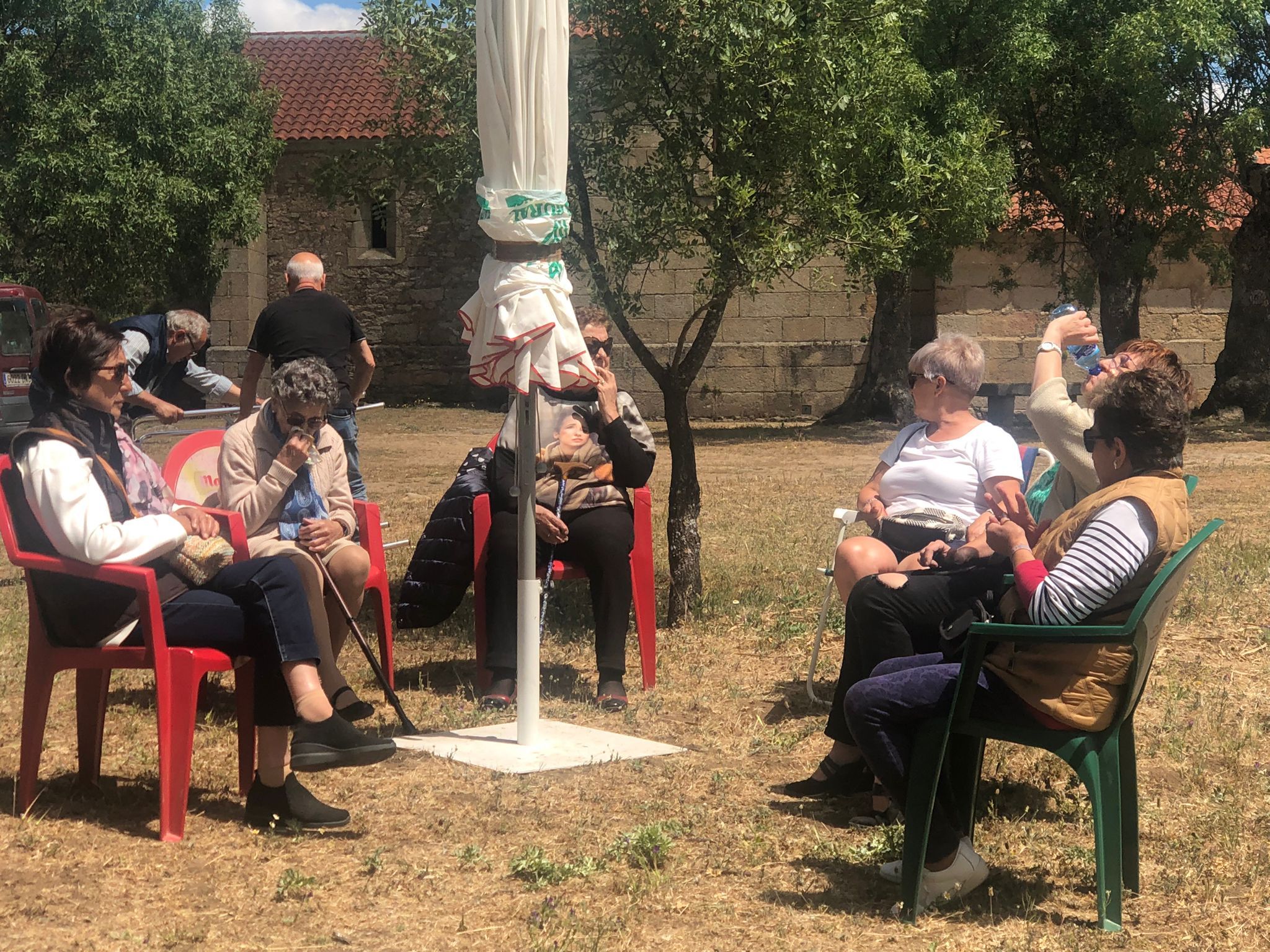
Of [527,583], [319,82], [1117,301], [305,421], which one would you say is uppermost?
[319,82]

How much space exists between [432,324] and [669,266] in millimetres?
6140

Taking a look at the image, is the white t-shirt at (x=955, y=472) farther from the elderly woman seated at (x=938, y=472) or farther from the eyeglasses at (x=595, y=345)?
the eyeglasses at (x=595, y=345)

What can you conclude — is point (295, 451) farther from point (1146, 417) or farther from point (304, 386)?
point (1146, 417)

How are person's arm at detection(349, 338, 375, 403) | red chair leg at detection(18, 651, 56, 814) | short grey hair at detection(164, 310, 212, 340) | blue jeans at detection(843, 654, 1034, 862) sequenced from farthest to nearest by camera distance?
person's arm at detection(349, 338, 375, 403) < short grey hair at detection(164, 310, 212, 340) < red chair leg at detection(18, 651, 56, 814) < blue jeans at detection(843, 654, 1034, 862)

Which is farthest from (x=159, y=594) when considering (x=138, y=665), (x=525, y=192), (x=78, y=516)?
(x=525, y=192)

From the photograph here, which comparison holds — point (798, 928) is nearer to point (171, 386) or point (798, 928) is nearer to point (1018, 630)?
point (1018, 630)

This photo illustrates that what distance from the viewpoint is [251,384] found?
24.2 ft

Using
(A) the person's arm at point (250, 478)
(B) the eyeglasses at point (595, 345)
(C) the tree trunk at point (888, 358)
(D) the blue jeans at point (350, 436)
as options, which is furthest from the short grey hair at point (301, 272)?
(C) the tree trunk at point (888, 358)

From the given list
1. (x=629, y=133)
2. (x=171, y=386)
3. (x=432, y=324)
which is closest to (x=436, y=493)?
(x=171, y=386)

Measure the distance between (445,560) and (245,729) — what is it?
65.8 inches

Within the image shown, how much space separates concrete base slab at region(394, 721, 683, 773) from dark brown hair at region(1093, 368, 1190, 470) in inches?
85.0

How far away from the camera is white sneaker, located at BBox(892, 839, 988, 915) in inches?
140

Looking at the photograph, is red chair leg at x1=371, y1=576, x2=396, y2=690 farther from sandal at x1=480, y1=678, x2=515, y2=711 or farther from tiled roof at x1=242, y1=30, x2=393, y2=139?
tiled roof at x1=242, y1=30, x2=393, y2=139

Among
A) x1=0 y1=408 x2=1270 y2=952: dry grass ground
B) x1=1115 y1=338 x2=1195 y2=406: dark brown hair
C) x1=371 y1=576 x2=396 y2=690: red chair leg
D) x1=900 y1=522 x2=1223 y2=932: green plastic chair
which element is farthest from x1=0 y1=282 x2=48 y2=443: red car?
x1=900 y1=522 x2=1223 y2=932: green plastic chair
